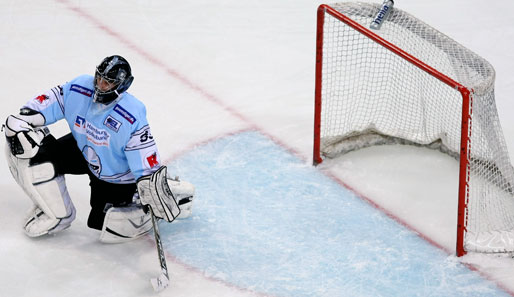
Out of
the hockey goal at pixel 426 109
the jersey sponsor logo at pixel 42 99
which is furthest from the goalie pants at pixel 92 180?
the hockey goal at pixel 426 109

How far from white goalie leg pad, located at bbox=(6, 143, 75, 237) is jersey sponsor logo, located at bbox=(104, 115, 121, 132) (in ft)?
1.23

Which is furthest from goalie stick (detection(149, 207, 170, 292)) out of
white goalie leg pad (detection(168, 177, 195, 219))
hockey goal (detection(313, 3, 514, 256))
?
hockey goal (detection(313, 3, 514, 256))

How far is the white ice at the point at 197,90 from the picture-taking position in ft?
12.8

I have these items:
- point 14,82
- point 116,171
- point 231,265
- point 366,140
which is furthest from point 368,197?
point 14,82

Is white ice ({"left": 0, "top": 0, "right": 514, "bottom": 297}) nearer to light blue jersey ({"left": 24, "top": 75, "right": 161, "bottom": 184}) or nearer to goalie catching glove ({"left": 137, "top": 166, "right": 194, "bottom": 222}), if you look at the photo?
goalie catching glove ({"left": 137, "top": 166, "right": 194, "bottom": 222})

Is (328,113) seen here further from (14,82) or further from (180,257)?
(14,82)

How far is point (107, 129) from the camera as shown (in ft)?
12.4

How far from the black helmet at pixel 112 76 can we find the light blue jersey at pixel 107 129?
47mm

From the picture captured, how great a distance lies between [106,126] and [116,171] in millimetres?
236

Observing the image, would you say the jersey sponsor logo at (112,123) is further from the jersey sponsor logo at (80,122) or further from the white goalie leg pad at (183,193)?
the white goalie leg pad at (183,193)

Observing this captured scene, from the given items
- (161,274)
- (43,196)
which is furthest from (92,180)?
(161,274)

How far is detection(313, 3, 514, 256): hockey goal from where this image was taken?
3945mm

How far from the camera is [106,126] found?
3768 mm

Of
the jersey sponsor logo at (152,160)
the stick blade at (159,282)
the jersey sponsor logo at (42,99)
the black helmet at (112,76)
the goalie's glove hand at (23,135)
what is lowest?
the stick blade at (159,282)
